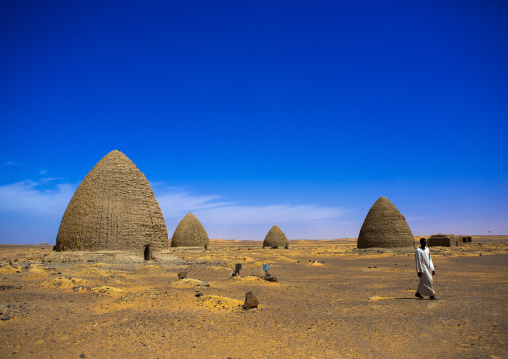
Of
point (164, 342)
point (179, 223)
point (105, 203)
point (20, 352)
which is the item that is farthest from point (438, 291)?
point (179, 223)

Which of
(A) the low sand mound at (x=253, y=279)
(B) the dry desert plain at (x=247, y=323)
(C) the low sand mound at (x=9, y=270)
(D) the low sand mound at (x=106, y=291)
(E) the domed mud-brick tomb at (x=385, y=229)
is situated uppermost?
(E) the domed mud-brick tomb at (x=385, y=229)

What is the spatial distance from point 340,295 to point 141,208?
1104cm

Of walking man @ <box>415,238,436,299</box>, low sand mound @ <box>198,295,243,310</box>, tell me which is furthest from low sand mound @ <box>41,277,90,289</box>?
walking man @ <box>415,238,436,299</box>

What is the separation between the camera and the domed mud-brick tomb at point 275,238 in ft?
128

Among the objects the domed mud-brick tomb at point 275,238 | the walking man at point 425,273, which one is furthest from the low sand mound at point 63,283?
the domed mud-brick tomb at point 275,238

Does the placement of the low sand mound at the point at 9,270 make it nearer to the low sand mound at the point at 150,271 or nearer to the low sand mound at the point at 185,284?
the low sand mound at the point at 150,271

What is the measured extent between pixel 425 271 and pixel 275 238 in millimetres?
31908

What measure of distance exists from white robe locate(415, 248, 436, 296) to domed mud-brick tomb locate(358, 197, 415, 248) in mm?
21189

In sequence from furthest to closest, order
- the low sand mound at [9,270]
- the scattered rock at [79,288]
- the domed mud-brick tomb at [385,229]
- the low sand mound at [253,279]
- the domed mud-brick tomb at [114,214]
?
the domed mud-brick tomb at [385,229] < the domed mud-brick tomb at [114,214] < the low sand mound at [9,270] < the low sand mound at [253,279] < the scattered rock at [79,288]

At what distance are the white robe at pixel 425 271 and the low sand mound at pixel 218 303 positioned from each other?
4320mm

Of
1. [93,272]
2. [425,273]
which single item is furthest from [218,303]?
[93,272]

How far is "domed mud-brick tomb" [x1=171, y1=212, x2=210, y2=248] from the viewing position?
31859 millimetres

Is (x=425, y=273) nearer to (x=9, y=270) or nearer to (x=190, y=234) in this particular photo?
(x=9, y=270)

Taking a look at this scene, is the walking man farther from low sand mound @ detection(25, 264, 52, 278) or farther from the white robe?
low sand mound @ detection(25, 264, 52, 278)
